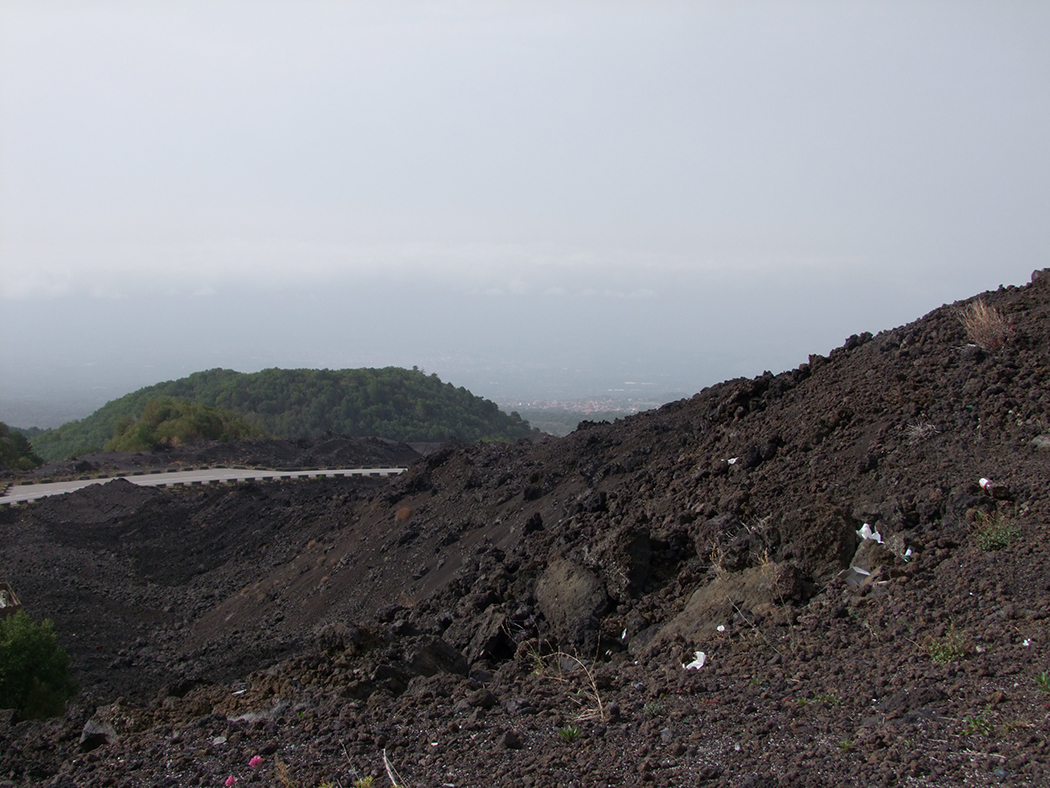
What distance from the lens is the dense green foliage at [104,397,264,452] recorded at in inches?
1640

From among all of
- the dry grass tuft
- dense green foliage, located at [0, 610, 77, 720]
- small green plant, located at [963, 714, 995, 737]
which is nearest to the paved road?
dense green foliage, located at [0, 610, 77, 720]

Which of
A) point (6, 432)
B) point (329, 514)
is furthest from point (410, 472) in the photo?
point (6, 432)

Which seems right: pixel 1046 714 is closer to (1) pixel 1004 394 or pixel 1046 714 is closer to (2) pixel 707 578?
(2) pixel 707 578

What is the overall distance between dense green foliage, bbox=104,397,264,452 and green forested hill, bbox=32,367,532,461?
28.2ft

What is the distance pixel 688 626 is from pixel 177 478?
26.9m

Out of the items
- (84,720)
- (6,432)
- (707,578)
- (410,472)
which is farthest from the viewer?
(6,432)

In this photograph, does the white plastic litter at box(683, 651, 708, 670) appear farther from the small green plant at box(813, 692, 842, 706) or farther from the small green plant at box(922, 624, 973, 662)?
the small green plant at box(922, 624, 973, 662)

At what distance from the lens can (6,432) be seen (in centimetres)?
3947

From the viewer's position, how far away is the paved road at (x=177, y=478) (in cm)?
2725

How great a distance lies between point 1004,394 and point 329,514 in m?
16.5

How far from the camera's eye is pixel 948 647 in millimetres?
5707

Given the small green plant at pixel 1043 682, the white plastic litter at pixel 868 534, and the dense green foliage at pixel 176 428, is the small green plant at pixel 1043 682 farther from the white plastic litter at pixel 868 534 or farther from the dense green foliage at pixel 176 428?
the dense green foliage at pixel 176 428

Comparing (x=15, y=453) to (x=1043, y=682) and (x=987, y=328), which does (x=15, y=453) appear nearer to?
(x=987, y=328)

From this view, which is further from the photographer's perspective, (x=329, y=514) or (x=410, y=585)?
(x=329, y=514)
